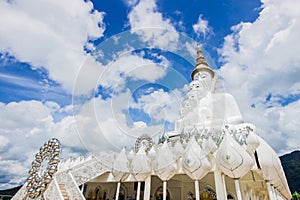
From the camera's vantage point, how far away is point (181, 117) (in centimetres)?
2097

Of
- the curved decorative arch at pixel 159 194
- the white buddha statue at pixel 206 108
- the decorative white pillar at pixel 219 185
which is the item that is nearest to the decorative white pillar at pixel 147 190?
the curved decorative arch at pixel 159 194

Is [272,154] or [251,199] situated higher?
[272,154]

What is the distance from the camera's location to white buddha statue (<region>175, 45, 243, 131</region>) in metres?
16.8

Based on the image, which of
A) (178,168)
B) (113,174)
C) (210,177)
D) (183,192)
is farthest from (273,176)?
(113,174)

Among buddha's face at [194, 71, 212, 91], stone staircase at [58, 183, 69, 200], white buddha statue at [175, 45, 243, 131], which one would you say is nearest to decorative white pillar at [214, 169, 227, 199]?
white buddha statue at [175, 45, 243, 131]

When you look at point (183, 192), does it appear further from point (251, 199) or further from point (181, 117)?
point (181, 117)

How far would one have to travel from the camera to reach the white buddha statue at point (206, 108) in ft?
55.2

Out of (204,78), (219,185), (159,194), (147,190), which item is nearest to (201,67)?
(204,78)

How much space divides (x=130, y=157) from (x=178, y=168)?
3358 millimetres

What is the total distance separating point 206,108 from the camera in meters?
18.5

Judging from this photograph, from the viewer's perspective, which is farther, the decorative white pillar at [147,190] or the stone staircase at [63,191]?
the decorative white pillar at [147,190]

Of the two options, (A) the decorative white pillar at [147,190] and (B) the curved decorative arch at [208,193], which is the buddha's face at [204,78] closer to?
(B) the curved decorative arch at [208,193]

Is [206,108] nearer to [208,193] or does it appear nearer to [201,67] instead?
[208,193]

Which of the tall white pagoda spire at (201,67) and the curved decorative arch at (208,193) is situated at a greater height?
the tall white pagoda spire at (201,67)
